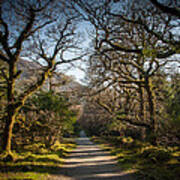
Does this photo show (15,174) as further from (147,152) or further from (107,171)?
(147,152)

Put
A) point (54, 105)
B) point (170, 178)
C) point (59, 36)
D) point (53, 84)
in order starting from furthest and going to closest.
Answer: point (53, 84), point (54, 105), point (59, 36), point (170, 178)

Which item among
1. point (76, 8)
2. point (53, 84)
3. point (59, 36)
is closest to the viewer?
point (76, 8)

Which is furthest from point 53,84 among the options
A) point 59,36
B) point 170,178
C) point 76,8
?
point 170,178

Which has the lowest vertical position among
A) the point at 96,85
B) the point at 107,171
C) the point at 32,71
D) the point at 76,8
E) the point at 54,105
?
the point at 107,171

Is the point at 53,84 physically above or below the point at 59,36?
below

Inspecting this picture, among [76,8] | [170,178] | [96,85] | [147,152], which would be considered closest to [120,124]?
[147,152]

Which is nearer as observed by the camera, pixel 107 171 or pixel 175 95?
pixel 107 171

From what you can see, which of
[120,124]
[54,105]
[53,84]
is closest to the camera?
[120,124]

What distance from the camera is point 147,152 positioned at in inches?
375

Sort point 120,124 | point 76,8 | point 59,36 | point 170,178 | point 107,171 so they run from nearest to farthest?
point 170,178 → point 76,8 → point 107,171 → point 59,36 → point 120,124

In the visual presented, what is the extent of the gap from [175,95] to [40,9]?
26.9 feet

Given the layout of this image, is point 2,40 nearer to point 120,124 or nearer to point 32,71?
point 32,71

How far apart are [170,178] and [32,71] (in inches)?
427

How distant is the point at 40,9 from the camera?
7840mm
